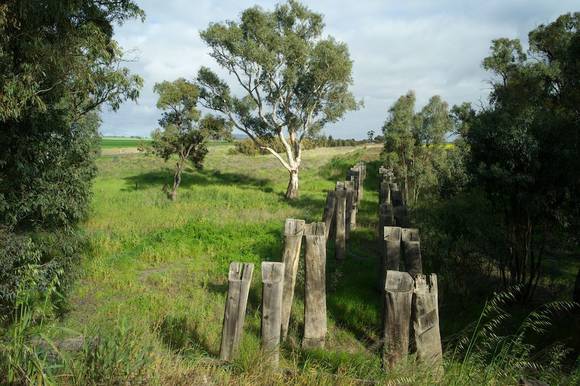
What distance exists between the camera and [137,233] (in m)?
13.5

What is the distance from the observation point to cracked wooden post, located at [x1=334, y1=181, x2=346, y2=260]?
35.8ft

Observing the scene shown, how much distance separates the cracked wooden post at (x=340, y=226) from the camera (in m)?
10.9

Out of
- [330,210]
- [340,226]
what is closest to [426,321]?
[340,226]

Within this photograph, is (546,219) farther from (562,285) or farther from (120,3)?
(120,3)

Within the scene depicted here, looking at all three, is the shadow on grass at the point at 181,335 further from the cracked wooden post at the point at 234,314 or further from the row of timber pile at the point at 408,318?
the row of timber pile at the point at 408,318

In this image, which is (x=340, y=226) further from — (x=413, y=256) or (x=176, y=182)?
(x=176, y=182)

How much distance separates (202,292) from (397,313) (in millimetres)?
4831

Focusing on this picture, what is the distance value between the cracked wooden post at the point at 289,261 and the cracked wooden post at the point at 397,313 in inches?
72.3

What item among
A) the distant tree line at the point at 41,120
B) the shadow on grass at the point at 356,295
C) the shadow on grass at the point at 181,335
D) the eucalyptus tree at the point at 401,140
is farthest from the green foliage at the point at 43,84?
the eucalyptus tree at the point at 401,140

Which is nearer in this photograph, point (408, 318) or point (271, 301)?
point (408, 318)

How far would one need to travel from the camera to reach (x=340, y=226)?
37.2 ft

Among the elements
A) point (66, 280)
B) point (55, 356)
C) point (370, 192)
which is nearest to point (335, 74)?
point (370, 192)

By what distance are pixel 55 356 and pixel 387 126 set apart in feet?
60.8

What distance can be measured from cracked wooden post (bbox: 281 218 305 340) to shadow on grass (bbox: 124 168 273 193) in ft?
62.5
